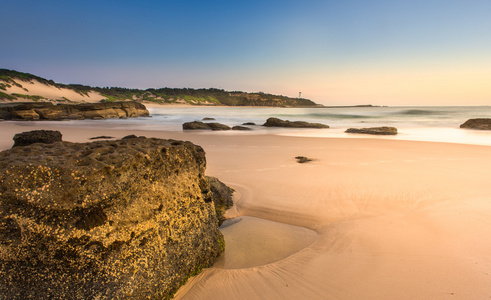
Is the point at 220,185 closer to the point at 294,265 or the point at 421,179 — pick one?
the point at 294,265

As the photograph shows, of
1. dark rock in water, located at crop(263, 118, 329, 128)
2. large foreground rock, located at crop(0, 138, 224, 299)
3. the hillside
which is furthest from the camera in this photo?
the hillside

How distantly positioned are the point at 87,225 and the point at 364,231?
2.82 metres

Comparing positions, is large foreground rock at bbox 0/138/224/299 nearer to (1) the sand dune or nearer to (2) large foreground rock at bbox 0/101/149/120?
(2) large foreground rock at bbox 0/101/149/120

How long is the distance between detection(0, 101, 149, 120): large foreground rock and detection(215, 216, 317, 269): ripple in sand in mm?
23979

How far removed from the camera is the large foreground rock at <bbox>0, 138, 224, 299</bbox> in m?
1.66

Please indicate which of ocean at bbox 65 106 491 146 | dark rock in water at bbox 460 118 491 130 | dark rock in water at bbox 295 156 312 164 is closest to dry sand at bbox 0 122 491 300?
dark rock in water at bbox 295 156 312 164

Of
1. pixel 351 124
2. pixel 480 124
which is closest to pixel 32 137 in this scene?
pixel 480 124

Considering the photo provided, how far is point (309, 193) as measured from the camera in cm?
448

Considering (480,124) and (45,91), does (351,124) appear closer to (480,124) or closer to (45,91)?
(480,124)

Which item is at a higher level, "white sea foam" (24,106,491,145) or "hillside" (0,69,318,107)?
"hillside" (0,69,318,107)

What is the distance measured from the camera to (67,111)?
2414cm

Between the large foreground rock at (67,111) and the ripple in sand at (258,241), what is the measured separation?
78.7 ft

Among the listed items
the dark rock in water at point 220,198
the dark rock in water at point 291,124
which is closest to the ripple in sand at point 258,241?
the dark rock in water at point 220,198

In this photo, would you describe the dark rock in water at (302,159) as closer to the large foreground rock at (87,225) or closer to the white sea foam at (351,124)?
the large foreground rock at (87,225)
